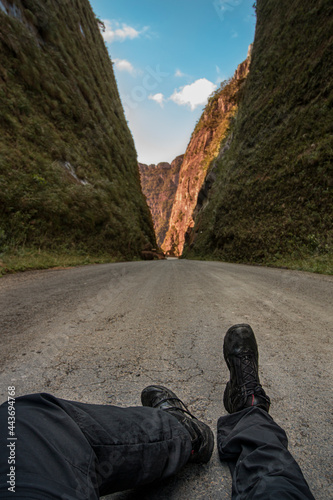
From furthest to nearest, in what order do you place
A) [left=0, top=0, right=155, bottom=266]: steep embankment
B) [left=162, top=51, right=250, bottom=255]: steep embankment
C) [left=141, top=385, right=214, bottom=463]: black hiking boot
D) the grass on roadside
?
[left=162, top=51, right=250, bottom=255]: steep embankment → [left=0, top=0, right=155, bottom=266]: steep embankment → the grass on roadside → [left=141, top=385, right=214, bottom=463]: black hiking boot

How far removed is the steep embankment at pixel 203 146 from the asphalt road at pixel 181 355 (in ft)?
96.8

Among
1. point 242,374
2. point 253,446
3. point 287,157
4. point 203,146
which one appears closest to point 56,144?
point 287,157

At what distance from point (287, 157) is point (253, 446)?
41.7 feet

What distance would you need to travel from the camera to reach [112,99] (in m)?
25.3

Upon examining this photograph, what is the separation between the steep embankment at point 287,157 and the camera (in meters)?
8.61

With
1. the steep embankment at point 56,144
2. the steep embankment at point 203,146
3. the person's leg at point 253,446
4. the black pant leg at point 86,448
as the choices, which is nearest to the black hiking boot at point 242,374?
the person's leg at point 253,446

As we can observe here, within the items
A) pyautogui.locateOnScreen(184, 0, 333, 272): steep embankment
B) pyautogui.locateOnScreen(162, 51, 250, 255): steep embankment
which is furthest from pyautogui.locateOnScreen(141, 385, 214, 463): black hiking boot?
pyautogui.locateOnScreen(162, 51, 250, 255): steep embankment

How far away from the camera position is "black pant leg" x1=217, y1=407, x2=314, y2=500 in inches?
32.0

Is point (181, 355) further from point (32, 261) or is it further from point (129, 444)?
point (32, 261)

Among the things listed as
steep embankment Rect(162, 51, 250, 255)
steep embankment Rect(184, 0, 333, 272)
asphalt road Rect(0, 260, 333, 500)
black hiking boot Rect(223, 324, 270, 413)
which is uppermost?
steep embankment Rect(162, 51, 250, 255)

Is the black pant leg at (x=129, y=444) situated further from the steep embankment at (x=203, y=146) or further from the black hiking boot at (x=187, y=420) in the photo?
the steep embankment at (x=203, y=146)

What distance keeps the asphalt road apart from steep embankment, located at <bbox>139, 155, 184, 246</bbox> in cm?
11495

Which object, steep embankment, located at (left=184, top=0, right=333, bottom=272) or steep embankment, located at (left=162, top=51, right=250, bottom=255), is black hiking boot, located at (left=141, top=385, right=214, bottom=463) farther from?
steep embankment, located at (left=162, top=51, right=250, bottom=255)

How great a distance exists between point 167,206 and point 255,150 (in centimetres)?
11228
